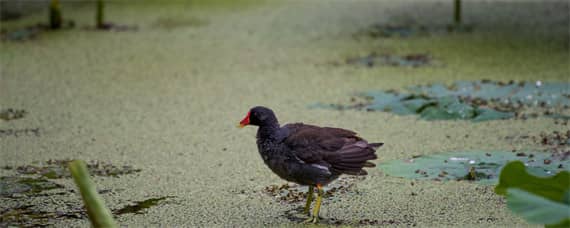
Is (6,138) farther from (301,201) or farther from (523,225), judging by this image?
(523,225)

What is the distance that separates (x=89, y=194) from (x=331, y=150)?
853mm

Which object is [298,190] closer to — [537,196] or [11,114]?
[537,196]

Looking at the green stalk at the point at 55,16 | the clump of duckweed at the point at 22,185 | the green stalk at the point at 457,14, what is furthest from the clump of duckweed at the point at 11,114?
the green stalk at the point at 457,14

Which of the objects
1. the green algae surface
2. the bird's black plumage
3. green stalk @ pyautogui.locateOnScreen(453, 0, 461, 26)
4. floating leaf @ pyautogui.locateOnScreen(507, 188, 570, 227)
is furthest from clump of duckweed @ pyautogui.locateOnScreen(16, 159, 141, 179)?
green stalk @ pyautogui.locateOnScreen(453, 0, 461, 26)

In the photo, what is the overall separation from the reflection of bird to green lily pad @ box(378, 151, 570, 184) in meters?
→ 0.40

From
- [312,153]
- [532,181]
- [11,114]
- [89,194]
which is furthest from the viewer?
[11,114]

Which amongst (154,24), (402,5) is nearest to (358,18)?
(402,5)

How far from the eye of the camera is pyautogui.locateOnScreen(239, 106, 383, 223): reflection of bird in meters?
2.49

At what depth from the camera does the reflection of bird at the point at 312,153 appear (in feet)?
8.18

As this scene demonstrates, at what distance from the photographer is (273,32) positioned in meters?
5.57

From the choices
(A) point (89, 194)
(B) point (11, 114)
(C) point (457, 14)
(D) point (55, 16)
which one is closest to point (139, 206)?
(A) point (89, 194)

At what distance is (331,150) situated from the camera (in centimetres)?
252

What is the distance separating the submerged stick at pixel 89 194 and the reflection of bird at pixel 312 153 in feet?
2.38

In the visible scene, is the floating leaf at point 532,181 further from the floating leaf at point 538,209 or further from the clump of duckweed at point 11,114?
the clump of duckweed at point 11,114
